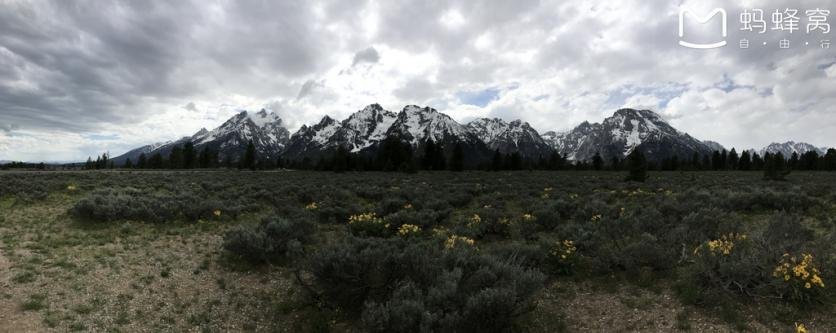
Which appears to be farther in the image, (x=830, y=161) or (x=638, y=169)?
(x=830, y=161)

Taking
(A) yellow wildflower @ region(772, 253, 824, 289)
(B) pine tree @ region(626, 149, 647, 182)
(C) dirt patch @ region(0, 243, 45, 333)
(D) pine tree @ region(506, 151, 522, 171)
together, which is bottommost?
(C) dirt patch @ region(0, 243, 45, 333)

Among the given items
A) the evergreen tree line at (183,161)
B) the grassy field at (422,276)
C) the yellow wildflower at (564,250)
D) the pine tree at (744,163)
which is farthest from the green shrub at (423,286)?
the pine tree at (744,163)

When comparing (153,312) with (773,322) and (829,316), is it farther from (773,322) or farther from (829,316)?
(829,316)

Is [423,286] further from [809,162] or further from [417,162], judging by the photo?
[809,162]

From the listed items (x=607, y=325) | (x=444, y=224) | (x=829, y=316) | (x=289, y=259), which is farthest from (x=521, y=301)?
(x=444, y=224)

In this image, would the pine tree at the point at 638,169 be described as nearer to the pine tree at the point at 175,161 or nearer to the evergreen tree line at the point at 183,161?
the evergreen tree line at the point at 183,161

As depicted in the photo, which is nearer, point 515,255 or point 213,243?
point 515,255

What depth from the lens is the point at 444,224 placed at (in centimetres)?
1681

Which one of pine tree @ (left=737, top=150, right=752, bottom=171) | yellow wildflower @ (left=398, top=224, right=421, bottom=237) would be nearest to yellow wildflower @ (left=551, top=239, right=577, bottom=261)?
yellow wildflower @ (left=398, top=224, right=421, bottom=237)

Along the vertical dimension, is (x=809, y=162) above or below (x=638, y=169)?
above

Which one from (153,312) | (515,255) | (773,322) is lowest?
(153,312)

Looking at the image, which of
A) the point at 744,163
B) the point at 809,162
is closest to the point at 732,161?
the point at 744,163

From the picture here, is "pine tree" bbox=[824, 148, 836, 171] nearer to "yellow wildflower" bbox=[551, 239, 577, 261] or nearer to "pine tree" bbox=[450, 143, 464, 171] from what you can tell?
"pine tree" bbox=[450, 143, 464, 171]

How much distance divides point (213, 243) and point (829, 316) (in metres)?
15.9
